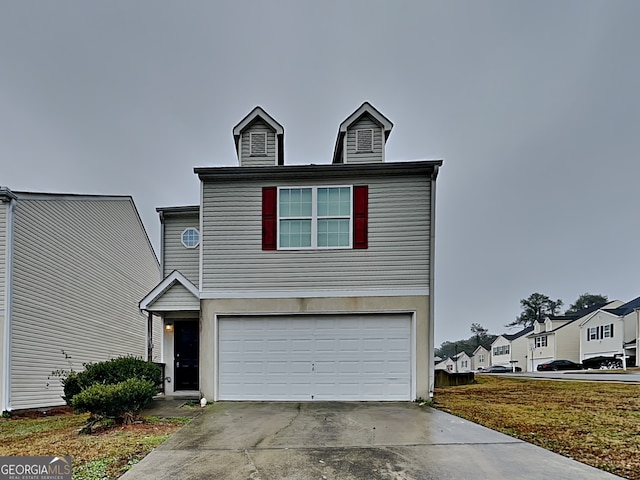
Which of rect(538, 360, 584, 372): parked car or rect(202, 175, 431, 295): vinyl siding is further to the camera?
rect(538, 360, 584, 372): parked car

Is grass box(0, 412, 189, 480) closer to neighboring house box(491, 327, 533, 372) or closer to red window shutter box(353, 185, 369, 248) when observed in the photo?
red window shutter box(353, 185, 369, 248)

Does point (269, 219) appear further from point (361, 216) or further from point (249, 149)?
point (361, 216)

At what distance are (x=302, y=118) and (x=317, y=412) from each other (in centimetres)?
2333

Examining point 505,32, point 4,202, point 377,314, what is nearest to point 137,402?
point 377,314

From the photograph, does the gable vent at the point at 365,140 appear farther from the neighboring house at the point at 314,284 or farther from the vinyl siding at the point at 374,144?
the neighboring house at the point at 314,284

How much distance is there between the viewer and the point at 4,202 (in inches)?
397

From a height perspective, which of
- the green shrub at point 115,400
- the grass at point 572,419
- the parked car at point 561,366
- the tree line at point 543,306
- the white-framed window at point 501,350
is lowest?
the white-framed window at point 501,350

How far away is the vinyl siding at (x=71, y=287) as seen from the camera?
10.4 metres

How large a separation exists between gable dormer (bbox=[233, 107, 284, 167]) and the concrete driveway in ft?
20.4

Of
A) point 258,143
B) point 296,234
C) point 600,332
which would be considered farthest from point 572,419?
point 600,332

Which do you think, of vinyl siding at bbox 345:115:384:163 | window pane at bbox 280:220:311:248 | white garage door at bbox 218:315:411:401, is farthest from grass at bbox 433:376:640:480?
vinyl siding at bbox 345:115:384:163

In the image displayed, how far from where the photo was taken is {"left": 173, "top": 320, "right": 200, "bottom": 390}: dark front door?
11.2m

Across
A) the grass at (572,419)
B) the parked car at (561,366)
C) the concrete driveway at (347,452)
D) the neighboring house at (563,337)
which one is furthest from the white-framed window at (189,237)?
the neighboring house at (563,337)

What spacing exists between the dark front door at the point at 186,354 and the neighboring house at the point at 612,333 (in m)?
33.1
